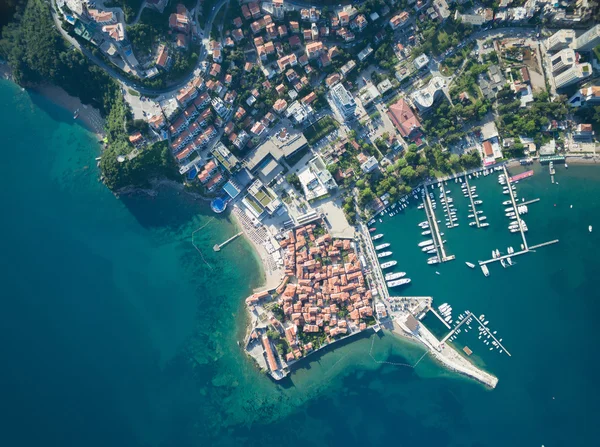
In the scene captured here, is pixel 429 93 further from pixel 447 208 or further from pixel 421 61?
pixel 447 208

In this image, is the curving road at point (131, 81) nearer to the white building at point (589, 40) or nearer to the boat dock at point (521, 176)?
the boat dock at point (521, 176)

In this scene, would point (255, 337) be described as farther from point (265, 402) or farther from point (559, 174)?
point (559, 174)

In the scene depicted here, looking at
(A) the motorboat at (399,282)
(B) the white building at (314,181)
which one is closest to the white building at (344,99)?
(B) the white building at (314,181)

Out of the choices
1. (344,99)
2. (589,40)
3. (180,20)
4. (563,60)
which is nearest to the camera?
(180,20)

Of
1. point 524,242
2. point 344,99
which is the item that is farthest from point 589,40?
point 344,99

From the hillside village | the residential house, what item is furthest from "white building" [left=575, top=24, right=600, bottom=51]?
the residential house

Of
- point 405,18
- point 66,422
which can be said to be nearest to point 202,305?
point 66,422

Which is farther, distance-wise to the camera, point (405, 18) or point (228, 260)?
point (228, 260)
